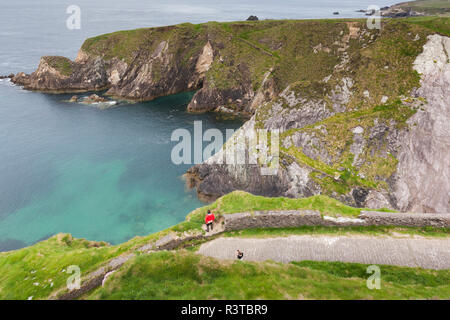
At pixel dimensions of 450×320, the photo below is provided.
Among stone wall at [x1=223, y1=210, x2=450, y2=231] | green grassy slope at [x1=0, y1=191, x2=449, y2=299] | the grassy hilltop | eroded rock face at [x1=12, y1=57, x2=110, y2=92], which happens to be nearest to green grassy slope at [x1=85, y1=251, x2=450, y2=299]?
the grassy hilltop

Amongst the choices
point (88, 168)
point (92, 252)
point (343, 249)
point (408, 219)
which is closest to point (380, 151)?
point (408, 219)

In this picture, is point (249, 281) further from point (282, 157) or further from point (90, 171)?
point (90, 171)

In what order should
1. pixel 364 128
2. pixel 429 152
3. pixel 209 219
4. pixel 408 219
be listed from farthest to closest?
pixel 364 128
pixel 429 152
pixel 209 219
pixel 408 219

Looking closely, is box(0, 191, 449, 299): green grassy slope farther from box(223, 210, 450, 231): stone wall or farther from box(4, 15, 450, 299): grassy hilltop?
box(223, 210, 450, 231): stone wall

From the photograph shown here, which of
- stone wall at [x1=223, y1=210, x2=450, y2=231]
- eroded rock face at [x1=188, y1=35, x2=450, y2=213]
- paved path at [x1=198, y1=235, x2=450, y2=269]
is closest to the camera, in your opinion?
paved path at [x1=198, y1=235, x2=450, y2=269]
